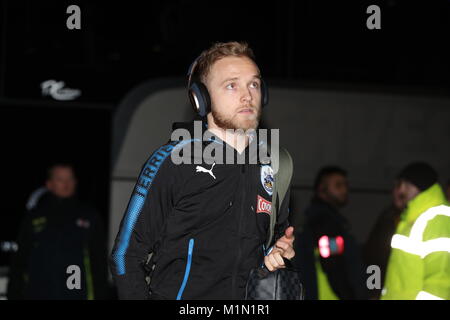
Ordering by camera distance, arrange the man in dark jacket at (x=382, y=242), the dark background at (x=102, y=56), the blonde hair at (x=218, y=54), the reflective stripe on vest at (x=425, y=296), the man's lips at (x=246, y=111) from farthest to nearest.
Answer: the dark background at (x=102, y=56) → the man in dark jacket at (x=382, y=242) → the reflective stripe on vest at (x=425, y=296) → the blonde hair at (x=218, y=54) → the man's lips at (x=246, y=111)

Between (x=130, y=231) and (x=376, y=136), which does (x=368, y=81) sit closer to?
(x=376, y=136)

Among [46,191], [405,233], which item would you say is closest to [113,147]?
[46,191]

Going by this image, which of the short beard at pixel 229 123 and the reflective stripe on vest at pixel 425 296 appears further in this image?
the reflective stripe on vest at pixel 425 296

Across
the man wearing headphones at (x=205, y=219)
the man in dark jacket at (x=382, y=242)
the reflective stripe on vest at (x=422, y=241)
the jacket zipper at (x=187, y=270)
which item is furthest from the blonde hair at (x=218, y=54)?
the man in dark jacket at (x=382, y=242)

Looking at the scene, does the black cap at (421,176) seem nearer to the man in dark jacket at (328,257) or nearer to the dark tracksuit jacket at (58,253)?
the man in dark jacket at (328,257)

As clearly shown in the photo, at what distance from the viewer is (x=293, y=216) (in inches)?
271

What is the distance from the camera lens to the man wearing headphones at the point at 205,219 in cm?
241

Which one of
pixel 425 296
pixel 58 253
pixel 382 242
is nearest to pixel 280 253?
pixel 425 296

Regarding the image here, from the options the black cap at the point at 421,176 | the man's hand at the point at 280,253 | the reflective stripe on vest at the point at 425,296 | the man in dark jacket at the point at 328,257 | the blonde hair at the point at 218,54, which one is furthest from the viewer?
the man in dark jacket at the point at 328,257

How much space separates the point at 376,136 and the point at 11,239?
345 centimetres

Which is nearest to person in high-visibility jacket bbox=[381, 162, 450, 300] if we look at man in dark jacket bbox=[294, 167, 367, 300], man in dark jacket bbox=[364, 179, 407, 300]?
man in dark jacket bbox=[294, 167, 367, 300]

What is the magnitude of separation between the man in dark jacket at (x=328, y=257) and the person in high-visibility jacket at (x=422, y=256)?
1.31 m

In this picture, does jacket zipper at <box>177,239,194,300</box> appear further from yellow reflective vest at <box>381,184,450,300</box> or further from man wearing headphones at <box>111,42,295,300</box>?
yellow reflective vest at <box>381,184,450,300</box>

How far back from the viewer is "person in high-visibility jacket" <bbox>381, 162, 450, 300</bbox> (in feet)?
12.0
